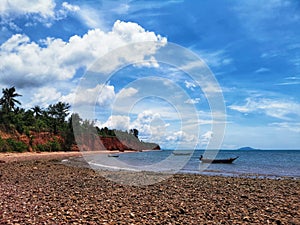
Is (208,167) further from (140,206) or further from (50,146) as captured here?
(50,146)

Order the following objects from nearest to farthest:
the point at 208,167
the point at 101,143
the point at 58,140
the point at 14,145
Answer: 1. the point at 208,167
2. the point at 14,145
3. the point at 58,140
4. the point at 101,143

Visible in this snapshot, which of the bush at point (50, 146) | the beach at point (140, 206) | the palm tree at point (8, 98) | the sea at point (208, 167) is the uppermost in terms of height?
the palm tree at point (8, 98)

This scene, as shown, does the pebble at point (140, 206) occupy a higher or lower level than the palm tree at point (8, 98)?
lower

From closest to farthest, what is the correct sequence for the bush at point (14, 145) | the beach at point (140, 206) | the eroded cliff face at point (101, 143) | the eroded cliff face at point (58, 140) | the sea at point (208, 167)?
the beach at point (140, 206), the sea at point (208, 167), the bush at point (14, 145), the eroded cliff face at point (58, 140), the eroded cliff face at point (101, 143)

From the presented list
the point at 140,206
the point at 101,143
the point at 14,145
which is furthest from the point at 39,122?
the point at 140,206

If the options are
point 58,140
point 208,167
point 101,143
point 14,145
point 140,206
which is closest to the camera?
point 140,206

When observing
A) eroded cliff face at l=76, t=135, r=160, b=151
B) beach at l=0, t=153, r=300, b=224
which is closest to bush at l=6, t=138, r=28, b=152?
eroded cliff face at l=76, t=135, r=160, b=151

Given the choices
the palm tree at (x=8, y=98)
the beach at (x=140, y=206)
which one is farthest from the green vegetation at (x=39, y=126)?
the beach at (x=140, y=206)

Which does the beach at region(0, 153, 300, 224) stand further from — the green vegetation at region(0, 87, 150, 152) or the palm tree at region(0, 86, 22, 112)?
the palm tree at region(0, 86, 22, 112)

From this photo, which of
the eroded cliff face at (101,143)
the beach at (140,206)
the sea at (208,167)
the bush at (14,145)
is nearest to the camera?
the beach at (140,206)

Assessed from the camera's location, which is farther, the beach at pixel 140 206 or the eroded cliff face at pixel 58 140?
the eroded cliff face at pixel 58 140

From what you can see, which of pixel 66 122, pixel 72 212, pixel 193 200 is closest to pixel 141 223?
pixel 72 212

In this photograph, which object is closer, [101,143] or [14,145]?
[14,145]

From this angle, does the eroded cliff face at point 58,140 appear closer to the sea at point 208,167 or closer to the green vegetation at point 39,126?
the green vegetation at point 39,126
